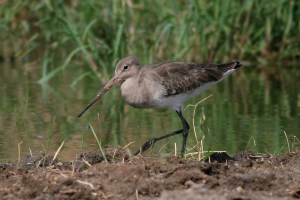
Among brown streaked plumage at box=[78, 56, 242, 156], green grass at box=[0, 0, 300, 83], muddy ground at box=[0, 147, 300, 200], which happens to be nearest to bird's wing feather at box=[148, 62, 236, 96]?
brown streaked plumage at box=[78, 56, 242, 156]

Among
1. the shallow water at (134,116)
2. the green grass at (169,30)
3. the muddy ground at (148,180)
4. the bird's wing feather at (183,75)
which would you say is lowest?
the muddy ground at (148,180)

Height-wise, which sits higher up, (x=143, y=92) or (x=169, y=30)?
(x=169, y=30)

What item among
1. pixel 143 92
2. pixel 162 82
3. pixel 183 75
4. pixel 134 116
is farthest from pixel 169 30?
pixel 143 92

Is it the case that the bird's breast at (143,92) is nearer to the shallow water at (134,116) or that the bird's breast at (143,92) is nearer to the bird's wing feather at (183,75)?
the bird's wing feather at (183,75)

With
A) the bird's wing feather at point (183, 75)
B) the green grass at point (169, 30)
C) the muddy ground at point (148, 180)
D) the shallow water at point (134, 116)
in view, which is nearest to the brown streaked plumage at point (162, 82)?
the bird's wing feather at point (183, 75)

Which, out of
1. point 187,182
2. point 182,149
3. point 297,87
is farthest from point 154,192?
point 297,87

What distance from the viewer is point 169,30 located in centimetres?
1324

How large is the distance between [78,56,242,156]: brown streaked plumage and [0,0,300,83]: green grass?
270 centimetres

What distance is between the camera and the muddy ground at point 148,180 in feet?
21.1

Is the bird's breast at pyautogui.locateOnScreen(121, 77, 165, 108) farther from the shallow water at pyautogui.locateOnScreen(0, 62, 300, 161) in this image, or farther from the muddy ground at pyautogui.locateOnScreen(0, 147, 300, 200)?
the muddy ground at pyautogui.locateOnScreen(0, 147, 300, 200)

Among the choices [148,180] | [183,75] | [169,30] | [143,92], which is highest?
[169,30]

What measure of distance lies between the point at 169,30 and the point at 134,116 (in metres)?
2.53

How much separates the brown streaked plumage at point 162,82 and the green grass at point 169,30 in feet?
8.86

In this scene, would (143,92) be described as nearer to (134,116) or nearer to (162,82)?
(162,82)
